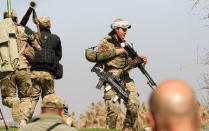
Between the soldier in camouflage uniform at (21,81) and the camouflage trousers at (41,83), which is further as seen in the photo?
the camouflage trousers at (41,83)

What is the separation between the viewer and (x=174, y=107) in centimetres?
172

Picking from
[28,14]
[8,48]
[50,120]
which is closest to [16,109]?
[8,48]

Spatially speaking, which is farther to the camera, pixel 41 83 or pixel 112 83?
pixel 41 83

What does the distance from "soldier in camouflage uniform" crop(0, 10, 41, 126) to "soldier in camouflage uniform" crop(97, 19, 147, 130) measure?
4.83ft

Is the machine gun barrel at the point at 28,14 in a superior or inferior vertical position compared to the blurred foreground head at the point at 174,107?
superior

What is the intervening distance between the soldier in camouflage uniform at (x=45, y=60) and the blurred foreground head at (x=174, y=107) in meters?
9.02

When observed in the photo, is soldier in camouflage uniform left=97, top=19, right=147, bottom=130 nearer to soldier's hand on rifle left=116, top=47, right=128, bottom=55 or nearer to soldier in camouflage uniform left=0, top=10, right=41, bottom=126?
soldier's hand on rifle left=116, top=47, right=128, bottom=55

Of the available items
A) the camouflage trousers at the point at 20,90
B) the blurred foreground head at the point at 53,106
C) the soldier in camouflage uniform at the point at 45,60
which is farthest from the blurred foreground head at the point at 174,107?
the soldier in camouflage uniform at the point at 45,60

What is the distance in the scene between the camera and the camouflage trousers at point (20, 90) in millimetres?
9203

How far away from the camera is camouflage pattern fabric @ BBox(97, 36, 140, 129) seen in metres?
9.62

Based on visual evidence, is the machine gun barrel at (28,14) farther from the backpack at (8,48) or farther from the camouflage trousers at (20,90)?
the camouflage trousers at (20,90)

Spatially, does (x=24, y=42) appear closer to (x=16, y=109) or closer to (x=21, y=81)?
(x=21, y=81)

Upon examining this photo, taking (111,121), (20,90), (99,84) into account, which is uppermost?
(99,84)

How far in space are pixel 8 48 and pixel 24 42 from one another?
570mm
